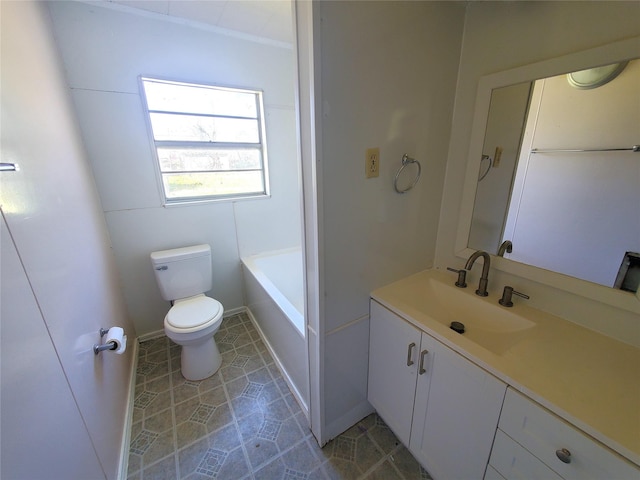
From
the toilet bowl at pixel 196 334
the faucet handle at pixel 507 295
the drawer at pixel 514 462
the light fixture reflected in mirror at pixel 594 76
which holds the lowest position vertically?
the toilet bowl at pixel 196 334

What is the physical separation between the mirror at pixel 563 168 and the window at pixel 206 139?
1.76 meters

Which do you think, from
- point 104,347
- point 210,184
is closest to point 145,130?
point 210,184

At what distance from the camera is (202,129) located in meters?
2.07

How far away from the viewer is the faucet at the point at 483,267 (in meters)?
1.17

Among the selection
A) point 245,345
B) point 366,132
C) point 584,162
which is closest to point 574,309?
point 584,162

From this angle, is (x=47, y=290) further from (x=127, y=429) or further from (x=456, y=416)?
(x=456, y=416)

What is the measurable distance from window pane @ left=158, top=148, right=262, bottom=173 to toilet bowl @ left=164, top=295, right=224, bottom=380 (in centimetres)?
112

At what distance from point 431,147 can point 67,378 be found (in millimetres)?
1761

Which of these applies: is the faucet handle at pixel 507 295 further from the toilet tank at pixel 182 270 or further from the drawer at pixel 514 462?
the toilet tank at pixel 182 270

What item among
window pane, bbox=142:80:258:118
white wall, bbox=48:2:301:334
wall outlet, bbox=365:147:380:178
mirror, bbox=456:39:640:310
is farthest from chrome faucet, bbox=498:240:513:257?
window pane, bbox=142:80:258:118

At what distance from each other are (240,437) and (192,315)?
82cm

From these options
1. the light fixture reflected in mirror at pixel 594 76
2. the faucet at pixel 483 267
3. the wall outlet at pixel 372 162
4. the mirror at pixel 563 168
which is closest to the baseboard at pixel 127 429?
the wall outlet at pixel 372 162

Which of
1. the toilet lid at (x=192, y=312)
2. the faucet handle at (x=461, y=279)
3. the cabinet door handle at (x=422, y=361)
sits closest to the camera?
the cabinet door handle at (x=422, y=361)

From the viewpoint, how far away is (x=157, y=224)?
6.54ft
